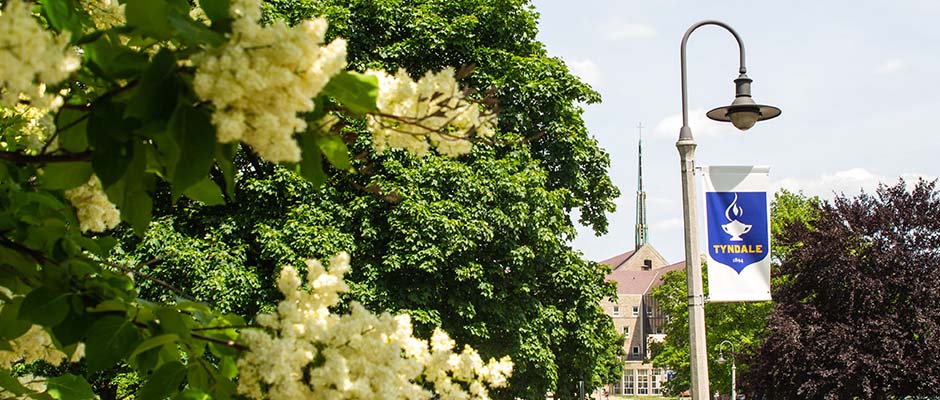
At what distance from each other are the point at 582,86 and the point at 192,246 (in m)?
9.19

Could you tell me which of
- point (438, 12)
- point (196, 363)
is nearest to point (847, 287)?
point (438, 12)

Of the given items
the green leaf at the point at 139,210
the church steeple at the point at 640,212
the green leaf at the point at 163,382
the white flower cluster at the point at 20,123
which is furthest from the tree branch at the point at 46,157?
the church steeple at the point at 640,212

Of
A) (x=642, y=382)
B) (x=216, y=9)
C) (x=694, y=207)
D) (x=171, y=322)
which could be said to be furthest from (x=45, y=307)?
(x=642, y=382)

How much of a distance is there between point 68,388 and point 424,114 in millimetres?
1403

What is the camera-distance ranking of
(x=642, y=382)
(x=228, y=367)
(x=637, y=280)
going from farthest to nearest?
(x=637, y=280), (x=642, y=382), (x=228, y=367)

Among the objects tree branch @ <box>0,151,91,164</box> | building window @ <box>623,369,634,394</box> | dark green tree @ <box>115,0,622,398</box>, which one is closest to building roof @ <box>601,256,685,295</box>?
building window @ <box>623,369,634,394</box>

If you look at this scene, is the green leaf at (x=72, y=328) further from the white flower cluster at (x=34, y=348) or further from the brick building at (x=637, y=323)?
the brick building at (x=637, y=323)

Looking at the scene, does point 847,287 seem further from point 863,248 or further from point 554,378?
point 554,378

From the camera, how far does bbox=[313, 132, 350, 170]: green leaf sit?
196cm

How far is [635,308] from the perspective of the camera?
376 ft

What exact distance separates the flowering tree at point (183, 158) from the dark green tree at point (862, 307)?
24.1 metres

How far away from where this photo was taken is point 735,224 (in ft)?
31.3

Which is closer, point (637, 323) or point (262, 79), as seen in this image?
point (262, 79)

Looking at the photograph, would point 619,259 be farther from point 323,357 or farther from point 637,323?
point 323,357
